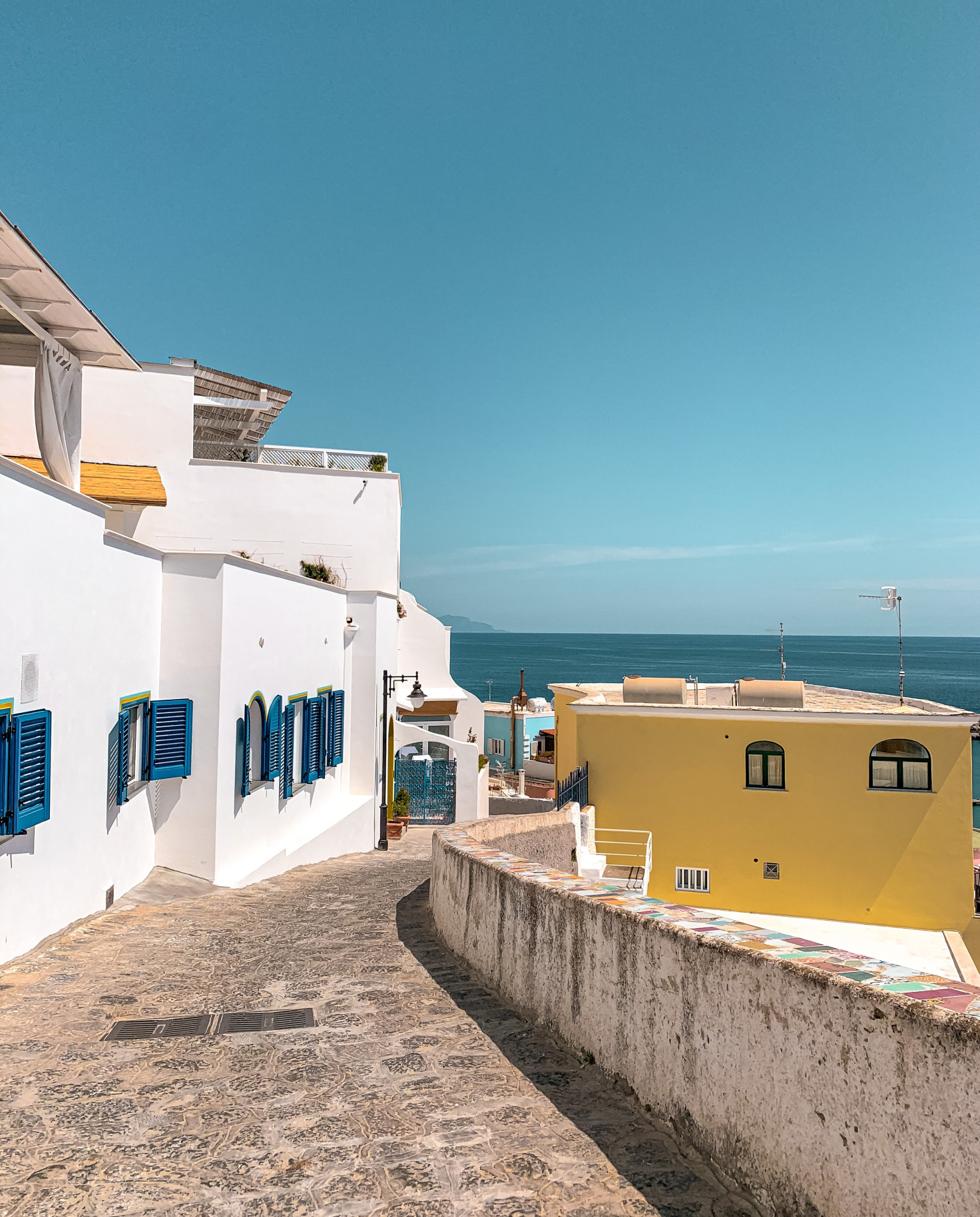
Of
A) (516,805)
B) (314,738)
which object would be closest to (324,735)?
(314,738)

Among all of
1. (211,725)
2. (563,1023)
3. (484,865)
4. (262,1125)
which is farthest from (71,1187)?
(211,725)

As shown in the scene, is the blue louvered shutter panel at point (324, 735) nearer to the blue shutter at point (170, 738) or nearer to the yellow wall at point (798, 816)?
the blue shutter at point (170, 738)

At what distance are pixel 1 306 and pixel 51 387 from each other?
3.30 ft

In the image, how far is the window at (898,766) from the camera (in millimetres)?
18672

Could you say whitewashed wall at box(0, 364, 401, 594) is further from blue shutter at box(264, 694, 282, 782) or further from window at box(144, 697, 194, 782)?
window at box(144, 697, 194, 782)

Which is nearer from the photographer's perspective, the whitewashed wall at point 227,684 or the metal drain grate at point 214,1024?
the metal drain grate at point 214,1024

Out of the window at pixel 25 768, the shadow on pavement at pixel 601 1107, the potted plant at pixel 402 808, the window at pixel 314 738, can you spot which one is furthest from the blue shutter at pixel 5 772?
the potted plant at pixel 402 808

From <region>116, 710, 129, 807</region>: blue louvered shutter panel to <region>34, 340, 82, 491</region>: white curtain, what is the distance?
2.47m

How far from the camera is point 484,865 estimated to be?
246 inches

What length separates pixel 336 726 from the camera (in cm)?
1619

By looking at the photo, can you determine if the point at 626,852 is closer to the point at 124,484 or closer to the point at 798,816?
the point at 798,816

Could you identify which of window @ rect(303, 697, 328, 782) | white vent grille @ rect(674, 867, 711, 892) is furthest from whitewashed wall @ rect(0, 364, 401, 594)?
white vent grille @ rect(674, 867, 711, 892)

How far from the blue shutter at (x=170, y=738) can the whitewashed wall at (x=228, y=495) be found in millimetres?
9182

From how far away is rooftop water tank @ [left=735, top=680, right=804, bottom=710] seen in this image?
63.8 ft
